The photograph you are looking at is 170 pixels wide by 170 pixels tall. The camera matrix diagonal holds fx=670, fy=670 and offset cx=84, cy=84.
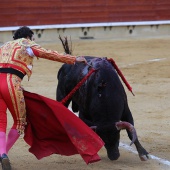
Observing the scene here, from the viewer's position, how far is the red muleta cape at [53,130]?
4645 millimetres

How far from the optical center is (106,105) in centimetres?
476

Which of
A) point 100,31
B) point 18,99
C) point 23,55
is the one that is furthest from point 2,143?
point 100,31

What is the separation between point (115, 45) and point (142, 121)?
7.40 meters

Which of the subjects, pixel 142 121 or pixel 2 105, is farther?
pixel 142 121

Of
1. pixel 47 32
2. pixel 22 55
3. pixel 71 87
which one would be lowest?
pixel 47 32

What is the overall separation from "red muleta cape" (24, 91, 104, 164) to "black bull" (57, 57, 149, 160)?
0.47 feet

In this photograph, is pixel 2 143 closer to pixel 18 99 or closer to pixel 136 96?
pixel 18 99

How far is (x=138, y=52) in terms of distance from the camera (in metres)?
12.8

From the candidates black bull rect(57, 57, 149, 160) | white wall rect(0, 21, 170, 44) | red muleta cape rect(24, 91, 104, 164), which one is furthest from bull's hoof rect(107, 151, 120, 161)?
white wall rect(0, 21, 170, 44)

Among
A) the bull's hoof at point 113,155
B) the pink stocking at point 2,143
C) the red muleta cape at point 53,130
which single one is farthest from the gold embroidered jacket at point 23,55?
the bull's hoof at point 113,155

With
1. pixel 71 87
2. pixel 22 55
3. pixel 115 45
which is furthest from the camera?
pixel 115 45

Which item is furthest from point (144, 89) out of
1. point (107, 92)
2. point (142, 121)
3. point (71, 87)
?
point (107, 92)

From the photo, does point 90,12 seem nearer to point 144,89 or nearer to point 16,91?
point 144,89

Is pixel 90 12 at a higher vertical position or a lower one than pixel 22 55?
lower
